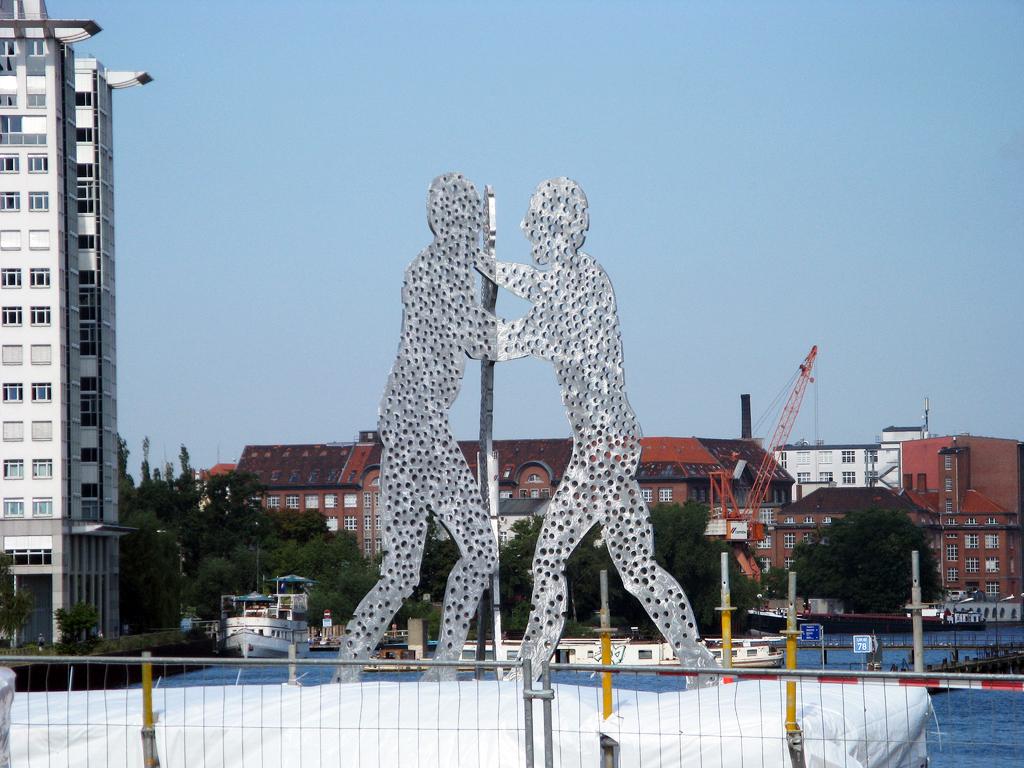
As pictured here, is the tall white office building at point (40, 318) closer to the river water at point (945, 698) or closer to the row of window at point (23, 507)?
the row of window at point (23, 507)

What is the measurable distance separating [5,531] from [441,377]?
3480 cm

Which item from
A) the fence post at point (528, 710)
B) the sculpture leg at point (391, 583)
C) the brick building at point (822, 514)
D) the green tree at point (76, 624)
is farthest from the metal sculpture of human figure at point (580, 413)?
the brick building at point (822, 514)

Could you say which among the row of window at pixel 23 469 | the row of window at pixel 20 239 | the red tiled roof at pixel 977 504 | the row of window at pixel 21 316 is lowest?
the red tiled roof at pixel 977 504

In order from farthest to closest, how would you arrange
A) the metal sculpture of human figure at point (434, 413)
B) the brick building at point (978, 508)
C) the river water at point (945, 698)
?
the brick building at point (978, 508), the metal sculpture of human figure at point (434, 413), the river water at point (945, 698)

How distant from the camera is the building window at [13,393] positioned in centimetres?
5356

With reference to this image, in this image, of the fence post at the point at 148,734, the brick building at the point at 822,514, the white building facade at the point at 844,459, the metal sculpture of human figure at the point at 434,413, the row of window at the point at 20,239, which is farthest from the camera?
the white building facade at the point at 844,459

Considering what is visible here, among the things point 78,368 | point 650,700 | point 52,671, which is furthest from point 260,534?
point 650,700

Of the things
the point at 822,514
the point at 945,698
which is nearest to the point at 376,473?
the point at 822,514

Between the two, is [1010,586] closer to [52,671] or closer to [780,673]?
[52,671]

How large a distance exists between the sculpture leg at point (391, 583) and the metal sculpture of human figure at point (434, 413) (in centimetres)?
1

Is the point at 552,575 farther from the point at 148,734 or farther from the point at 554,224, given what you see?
the point at 148,734

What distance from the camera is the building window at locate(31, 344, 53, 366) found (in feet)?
176

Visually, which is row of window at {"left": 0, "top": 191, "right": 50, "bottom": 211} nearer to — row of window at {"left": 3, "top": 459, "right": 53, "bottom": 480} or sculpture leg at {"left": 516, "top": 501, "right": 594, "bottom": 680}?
row of window at {"left": 3, "top": 459, "right": 53, "bottom": 480}

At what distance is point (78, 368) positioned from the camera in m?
55.1
